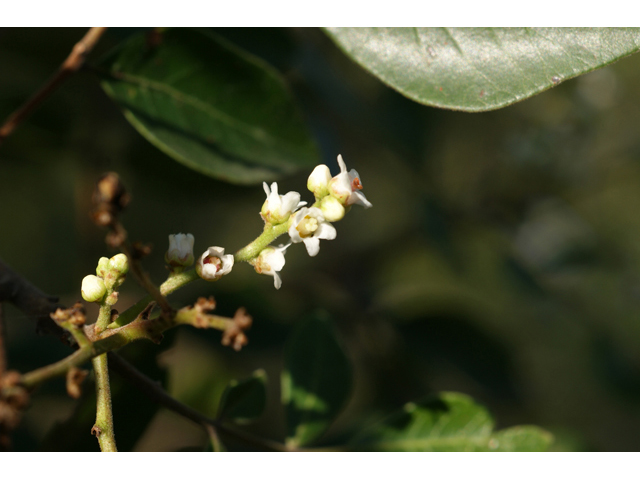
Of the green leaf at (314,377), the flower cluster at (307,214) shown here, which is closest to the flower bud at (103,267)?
the flower cluster at (307,214)

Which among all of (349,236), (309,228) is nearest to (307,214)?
(309,228)

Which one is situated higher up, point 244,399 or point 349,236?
point 349,236

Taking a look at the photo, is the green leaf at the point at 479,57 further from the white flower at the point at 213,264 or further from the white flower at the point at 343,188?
the white flower at the point at 213,264

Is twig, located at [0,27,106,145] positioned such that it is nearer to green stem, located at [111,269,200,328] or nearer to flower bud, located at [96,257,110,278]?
flower bud, located at [96,257,110,278]

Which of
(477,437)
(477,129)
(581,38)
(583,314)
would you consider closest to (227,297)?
(477,437)

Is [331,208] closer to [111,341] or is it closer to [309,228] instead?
[309,228]

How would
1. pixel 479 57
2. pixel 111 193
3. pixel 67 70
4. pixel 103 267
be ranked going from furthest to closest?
pixel 67 70 → pixel 479 57 → pixel 103 267 → pixel 111 193

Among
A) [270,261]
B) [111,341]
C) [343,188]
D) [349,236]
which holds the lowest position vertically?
[111,341]

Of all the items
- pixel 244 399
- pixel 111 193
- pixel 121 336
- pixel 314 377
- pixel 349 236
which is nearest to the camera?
pixel 111 193
